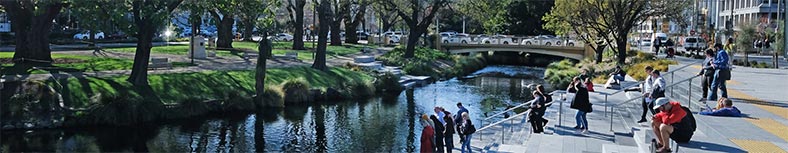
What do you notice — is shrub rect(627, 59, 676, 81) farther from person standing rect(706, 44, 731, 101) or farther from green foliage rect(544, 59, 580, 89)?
person standing rect(706, 44, 731, 101)

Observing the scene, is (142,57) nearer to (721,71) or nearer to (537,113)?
(537,113)

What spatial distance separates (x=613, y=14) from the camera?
144 feet

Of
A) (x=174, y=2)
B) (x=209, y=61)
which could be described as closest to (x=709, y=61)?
(x=174, y=2)

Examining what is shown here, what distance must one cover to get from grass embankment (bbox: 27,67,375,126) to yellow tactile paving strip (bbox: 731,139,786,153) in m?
19.3

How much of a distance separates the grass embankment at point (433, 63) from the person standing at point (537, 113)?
26.4 m

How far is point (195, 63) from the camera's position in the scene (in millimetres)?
37719

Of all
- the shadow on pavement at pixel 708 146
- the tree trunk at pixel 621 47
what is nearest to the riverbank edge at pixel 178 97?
the tree trunk at pixel 621 47

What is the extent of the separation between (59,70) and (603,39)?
106 ft

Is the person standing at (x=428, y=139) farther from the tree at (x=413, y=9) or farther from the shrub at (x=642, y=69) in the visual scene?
the tree at (x=413, y=9)

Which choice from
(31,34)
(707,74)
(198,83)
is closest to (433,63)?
(198,83)

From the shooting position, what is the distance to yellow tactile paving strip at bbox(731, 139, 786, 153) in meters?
13.6

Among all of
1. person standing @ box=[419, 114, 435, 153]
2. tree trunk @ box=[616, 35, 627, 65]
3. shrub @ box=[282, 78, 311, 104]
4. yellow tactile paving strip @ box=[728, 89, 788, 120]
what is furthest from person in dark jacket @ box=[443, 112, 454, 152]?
tree trunk @ box=[616, 35, 627, 65]

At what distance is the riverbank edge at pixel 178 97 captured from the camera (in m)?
25.1

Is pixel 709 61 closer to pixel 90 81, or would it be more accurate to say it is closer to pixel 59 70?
pixel 90 81
